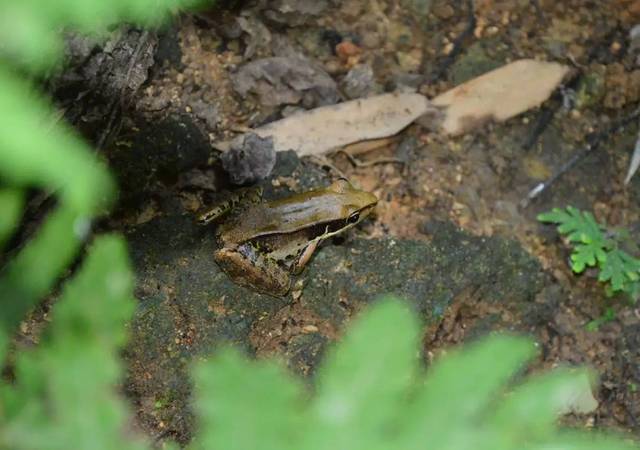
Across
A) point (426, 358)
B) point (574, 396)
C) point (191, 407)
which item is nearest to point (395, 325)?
point (191, 407)

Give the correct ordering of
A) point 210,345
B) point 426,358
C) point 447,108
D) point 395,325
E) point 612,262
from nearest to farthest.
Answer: point 395,325 < point 210,345 < point 426,358 < point 612,262 < point 447,108

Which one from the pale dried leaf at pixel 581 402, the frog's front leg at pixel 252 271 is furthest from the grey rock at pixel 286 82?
the pale dried leaf at pixel 581 402

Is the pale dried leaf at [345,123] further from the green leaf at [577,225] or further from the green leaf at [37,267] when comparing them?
the green leaf at [37,267]

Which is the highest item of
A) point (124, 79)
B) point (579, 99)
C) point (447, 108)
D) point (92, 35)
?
point (92, 35)

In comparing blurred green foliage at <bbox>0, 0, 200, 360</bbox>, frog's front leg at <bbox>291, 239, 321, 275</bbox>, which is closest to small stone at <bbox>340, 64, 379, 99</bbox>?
frog's front leg at <bbox>291, 239, 321, 275</bbox>

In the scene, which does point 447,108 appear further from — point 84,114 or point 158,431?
point 158,431

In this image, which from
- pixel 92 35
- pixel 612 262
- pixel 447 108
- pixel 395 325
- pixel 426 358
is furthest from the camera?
pixel 447 108
